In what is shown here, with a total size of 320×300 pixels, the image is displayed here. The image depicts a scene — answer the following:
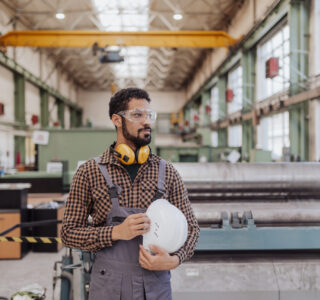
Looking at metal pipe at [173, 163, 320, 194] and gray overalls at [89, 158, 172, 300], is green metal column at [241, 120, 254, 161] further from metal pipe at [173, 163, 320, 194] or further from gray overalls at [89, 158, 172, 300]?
gray overalls at [89, 158, 172, 300]

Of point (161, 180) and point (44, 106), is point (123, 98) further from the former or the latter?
point (44, 106)

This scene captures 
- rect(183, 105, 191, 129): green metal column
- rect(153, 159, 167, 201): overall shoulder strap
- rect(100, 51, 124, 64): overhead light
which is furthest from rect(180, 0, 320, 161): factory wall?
rect(183, 105, 191, 129): green metal column

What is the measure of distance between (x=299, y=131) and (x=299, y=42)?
2031 mm

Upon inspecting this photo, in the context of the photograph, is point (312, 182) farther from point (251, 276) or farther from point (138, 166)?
point (138, 166)

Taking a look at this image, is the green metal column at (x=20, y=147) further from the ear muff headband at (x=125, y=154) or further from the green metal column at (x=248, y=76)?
the ear muff headband at (x=125, y=154)

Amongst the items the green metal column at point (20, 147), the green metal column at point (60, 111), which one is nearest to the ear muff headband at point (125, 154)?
the green metal column at point (20, 147)

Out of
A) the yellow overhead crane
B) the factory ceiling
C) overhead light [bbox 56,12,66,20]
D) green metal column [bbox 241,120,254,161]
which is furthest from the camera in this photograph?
overhead light [bbox 56,12,66,20]

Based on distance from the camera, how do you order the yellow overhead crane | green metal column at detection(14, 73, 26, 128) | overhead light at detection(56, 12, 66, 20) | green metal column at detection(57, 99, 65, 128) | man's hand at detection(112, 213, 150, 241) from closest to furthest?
1. man's hand at detection(112, 213, 150, 241)
2. the yellow overhead crane
3. overhead light at detection(56, 12, 66, 20)
4. green metal column at detection(14, 73, 26, 128)
5. green metal column at detection(57, 99, 65, 128)

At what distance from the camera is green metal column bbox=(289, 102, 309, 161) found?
7.69 meters

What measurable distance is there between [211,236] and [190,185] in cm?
46

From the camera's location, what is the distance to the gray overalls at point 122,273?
140cm

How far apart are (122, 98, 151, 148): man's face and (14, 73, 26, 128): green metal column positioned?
13832 millimetres

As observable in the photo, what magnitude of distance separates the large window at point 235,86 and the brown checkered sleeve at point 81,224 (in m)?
11.8

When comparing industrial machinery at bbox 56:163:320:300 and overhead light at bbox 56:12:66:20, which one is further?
overhead light at bbox 56:12:66:20
